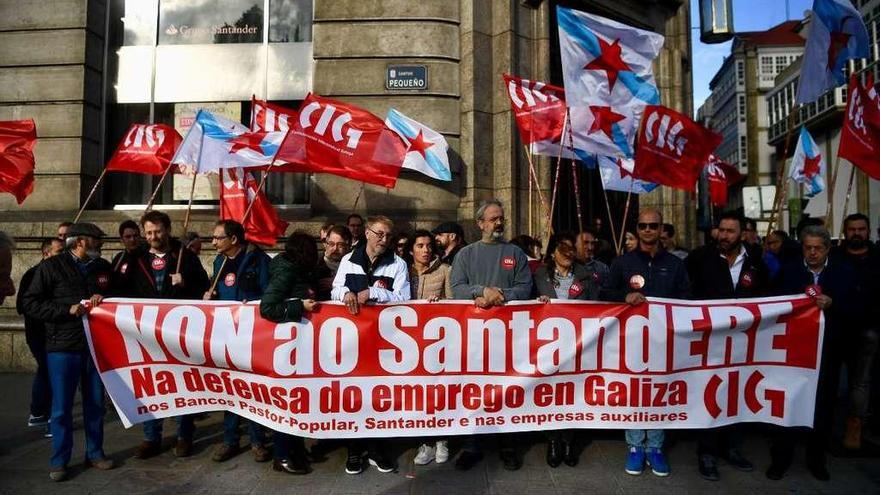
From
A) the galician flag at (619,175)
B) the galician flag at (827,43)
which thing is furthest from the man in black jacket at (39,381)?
the galician flag at (827,43)

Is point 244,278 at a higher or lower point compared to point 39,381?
higher

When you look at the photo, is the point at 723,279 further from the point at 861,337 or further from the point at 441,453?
the point at 441,453

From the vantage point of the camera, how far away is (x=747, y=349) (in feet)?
15.2

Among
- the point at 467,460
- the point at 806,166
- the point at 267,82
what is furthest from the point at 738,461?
the point at 806,166

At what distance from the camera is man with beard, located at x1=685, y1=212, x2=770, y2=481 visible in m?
4.79

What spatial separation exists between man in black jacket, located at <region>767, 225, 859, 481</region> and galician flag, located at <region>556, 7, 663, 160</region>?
103 inches

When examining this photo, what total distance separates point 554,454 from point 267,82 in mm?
7769

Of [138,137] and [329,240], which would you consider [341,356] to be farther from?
[138,137]

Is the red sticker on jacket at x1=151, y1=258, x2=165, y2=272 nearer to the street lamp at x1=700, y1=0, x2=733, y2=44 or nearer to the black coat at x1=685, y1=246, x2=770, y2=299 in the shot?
the black coat at x1=685, y1=246, x2=770, y2=299

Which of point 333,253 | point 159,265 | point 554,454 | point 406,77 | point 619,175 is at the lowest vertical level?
point 554,454

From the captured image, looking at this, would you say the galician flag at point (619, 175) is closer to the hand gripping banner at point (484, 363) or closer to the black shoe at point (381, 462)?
the hand gripping banner at point (484, 363)

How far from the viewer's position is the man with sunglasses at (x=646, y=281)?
4555mm

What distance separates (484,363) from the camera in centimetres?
457

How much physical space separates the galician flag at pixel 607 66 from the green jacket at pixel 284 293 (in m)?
3.92
